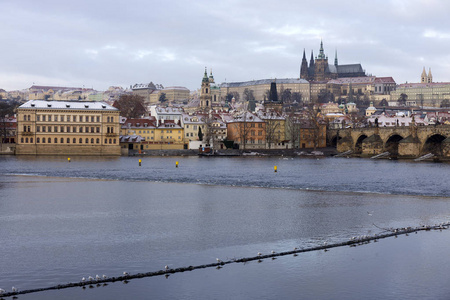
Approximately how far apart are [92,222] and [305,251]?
8.61 metres

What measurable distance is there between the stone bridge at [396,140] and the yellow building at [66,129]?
3856 cm

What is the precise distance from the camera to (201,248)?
18.7 metres

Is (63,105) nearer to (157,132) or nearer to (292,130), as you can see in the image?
(157,132)

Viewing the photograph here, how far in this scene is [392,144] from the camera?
97.9 meters

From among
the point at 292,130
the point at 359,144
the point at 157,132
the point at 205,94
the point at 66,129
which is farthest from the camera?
the point at 205,94

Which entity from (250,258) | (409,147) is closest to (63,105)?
(409,147)

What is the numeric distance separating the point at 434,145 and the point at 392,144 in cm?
905

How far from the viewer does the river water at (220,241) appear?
15.0 meters

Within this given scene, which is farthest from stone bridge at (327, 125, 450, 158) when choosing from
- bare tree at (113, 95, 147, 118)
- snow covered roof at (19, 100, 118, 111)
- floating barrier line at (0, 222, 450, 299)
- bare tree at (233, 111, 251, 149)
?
floating barrier line at (0, 222, 450, 299)

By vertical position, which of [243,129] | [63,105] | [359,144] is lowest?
[359,144]

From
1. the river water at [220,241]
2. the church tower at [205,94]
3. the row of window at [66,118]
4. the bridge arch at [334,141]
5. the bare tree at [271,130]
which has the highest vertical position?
the church tower at [205,94]

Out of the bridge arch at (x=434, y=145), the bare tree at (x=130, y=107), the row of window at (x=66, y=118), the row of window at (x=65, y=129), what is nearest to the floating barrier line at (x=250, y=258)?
the bridge arch at (x=434, y=145)

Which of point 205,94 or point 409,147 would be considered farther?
point 205,94

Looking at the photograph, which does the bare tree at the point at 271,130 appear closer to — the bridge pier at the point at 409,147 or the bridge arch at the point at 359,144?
the bridge arch at the point at 359,144
